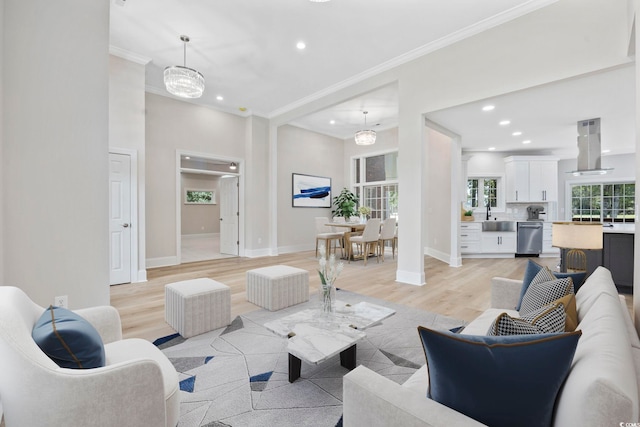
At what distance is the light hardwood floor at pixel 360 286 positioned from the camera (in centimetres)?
300

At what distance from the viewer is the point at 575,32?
9.25 ft

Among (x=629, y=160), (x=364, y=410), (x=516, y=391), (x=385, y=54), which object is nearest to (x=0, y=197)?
(x=364, y=410)

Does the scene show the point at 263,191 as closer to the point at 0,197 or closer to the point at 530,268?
the point at 0,197

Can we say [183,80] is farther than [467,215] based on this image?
No

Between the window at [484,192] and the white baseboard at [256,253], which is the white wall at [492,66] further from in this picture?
the window at [484,192]

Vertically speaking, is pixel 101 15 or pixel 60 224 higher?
pixel 101 15

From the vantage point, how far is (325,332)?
1803mm

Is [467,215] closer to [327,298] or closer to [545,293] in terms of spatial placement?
[545,293]

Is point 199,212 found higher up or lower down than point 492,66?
lower down

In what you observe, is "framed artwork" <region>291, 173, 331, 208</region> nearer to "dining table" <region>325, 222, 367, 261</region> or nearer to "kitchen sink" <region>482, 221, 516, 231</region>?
"dining table" <region>325, 222, 367, 261</region>

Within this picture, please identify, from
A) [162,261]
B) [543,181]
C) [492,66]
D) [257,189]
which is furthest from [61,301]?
[543,181]

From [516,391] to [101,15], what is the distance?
3756 millimetres

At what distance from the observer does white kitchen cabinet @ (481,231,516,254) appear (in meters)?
6.68

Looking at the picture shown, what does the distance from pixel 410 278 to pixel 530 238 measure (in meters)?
4.45
